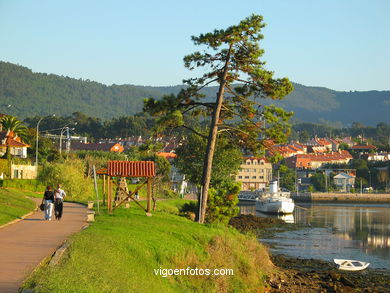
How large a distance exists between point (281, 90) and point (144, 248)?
1715cm

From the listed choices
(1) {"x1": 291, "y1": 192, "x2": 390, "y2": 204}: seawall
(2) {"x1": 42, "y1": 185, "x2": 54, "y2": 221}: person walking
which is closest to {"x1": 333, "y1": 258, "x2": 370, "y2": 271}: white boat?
(2) {"x1": 42, "y1": 185, "x2": 54, "y2": 221}: person walking

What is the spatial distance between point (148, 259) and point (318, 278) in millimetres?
13335

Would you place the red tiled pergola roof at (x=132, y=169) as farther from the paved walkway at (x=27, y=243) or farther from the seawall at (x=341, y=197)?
the seawall at (x=341, y=197)

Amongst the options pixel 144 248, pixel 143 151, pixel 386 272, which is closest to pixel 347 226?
pixel 386 272

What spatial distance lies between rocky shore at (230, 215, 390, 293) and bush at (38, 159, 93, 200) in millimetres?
24364

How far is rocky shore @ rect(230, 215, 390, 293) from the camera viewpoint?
28.4m

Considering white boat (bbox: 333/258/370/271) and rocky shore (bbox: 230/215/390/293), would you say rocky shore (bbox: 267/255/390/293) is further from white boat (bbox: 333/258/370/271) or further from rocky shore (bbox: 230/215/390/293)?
white boat (bbox: 333/258/370/271)

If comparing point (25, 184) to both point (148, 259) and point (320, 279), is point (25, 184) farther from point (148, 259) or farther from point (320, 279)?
point (148, 259)

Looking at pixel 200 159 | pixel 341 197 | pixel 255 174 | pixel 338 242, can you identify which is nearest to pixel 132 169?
pixel 338 242

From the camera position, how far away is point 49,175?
61.6 metres

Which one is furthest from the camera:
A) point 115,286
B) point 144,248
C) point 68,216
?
point 68,216

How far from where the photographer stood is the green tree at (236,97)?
36406 mm

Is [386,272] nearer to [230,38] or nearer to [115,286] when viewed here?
[230,38]

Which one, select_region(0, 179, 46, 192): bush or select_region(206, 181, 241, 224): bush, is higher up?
select_region(0, 179, 46, 192): bush
